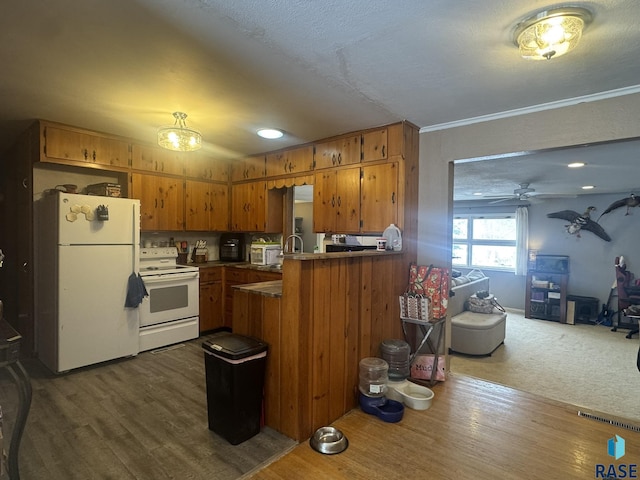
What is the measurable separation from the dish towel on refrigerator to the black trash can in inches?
66.1

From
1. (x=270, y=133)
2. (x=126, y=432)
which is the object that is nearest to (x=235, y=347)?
(x=126, y=432)

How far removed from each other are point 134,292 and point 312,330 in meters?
2.29

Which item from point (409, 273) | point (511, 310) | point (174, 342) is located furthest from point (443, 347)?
point (511, 310)

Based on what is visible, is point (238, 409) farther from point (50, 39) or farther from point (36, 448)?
point (50, 39)

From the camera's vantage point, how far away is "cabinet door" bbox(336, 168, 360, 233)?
3527mm

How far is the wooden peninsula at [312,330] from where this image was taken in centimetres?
214

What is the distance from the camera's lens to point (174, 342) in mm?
3922

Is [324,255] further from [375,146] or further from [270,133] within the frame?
[270,133]

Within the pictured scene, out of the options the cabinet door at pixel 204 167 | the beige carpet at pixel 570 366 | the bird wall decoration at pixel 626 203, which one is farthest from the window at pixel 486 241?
the cabinet door at pixel 204 167

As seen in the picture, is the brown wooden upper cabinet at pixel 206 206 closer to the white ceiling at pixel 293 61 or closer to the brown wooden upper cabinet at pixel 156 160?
the brown wooden upper cabinet at pixel 156 160

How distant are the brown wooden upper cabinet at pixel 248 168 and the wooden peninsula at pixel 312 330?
246 cm

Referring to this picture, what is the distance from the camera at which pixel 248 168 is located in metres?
4.75

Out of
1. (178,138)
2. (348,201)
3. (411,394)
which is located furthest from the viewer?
(348,201)

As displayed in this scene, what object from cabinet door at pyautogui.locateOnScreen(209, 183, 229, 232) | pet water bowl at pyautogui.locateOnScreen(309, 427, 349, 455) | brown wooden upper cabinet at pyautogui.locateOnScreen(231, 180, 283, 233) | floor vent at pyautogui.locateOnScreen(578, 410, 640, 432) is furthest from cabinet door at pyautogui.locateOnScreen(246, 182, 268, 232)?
floor vent at pyautogui.locateOnScreen(578, 410, 640, 432)
